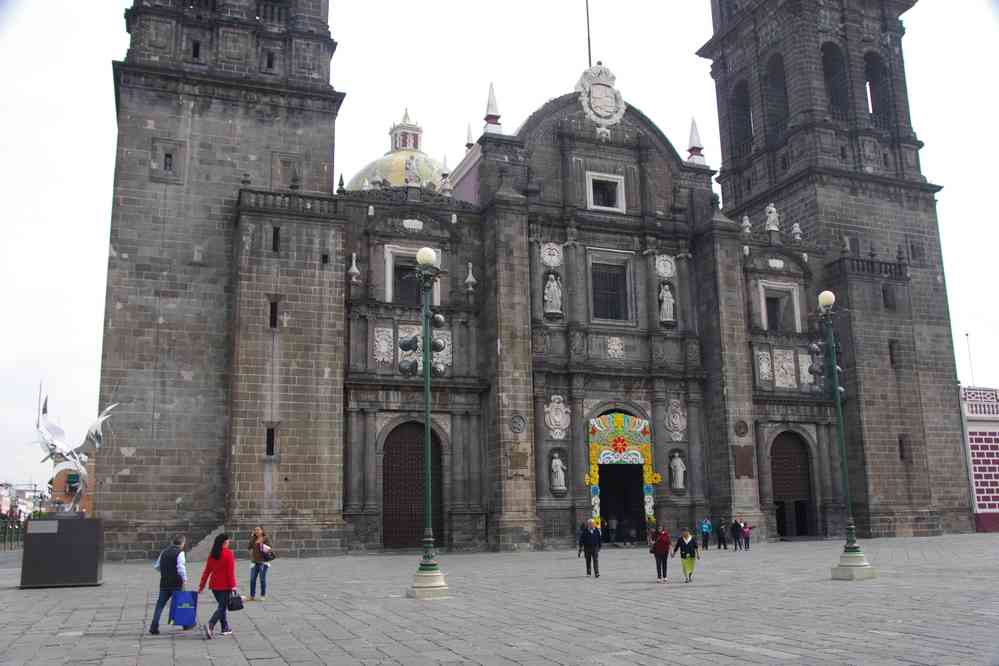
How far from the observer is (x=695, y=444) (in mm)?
35375

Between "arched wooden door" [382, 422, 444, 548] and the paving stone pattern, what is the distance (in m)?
8.00

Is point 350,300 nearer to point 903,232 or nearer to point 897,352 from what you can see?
point 897,352

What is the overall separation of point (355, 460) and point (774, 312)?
1897cm

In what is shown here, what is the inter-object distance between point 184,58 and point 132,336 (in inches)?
384

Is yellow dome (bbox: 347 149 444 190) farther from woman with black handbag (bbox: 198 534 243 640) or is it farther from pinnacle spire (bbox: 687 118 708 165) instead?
woman with black handbag (bbox: 198 534 243 640)

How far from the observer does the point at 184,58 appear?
31.8m

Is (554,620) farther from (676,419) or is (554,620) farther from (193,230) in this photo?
(676,419)

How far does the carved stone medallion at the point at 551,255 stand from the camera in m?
34.7

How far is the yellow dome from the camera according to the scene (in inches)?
2414

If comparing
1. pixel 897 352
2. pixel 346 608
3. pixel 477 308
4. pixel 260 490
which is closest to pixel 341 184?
pixel 477 308

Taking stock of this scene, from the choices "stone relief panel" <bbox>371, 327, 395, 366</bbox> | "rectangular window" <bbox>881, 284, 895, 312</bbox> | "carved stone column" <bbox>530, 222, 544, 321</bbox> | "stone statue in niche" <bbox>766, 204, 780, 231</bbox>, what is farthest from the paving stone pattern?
"stone statue in niche" <bbox>766, 204, 780, 231</bbox>

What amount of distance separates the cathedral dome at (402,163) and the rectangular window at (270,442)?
32.4 metres

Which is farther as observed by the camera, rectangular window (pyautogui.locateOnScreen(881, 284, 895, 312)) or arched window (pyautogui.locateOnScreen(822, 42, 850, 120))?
arched window (pyautogui.locateOnScreen(822, 42, 850, 120))

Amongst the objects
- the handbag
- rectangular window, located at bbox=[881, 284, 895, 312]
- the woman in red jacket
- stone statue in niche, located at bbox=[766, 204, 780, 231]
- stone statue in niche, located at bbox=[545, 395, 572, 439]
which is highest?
stone statue in niche, located at bbox=[766, 204, 780, 231]
